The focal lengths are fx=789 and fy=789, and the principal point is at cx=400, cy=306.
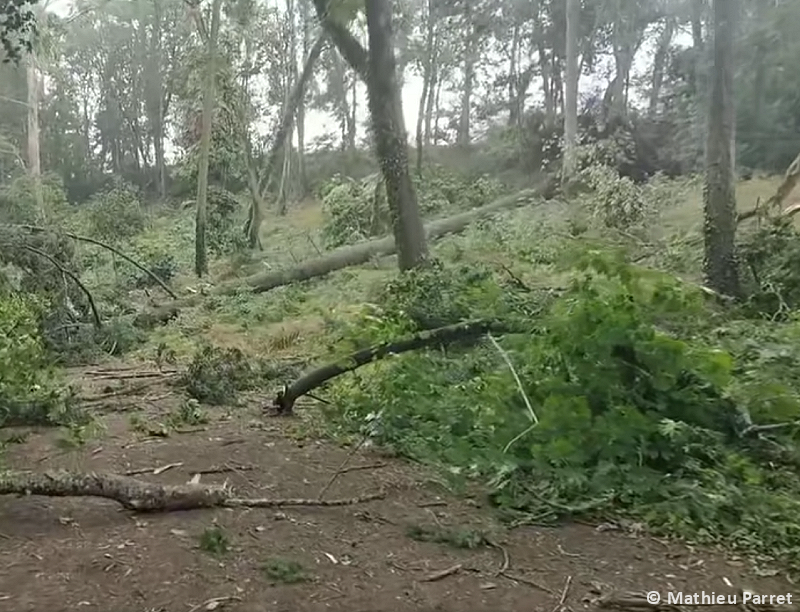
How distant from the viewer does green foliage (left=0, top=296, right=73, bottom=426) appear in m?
4.68

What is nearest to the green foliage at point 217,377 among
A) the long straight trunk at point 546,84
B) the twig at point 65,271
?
the twig at point 65,271

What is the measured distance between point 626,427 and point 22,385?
358 centimetres

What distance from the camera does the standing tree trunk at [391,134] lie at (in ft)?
28.3

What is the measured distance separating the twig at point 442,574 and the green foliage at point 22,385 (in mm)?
2887

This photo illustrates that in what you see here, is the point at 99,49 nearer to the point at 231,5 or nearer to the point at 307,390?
the point at 231,5

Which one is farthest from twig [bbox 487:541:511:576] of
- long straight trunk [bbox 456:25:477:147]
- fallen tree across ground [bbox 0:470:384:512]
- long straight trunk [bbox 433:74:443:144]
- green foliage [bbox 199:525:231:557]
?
long straight trunk [bbox 433:74:443:144]

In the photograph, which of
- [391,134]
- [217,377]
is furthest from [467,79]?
[217,377]

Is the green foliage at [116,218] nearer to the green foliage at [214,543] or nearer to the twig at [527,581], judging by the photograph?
the green foliage at [214,543]

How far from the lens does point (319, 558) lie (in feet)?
9.88

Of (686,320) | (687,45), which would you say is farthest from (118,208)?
(686,320)

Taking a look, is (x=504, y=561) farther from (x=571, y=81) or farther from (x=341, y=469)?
(x=571, y=81)

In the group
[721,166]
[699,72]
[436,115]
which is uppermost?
[436,115]

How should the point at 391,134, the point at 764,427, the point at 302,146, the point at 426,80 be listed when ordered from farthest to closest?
the point at 302,146 < the point at 426,80 < the point at 391,134 < the point at 764,427

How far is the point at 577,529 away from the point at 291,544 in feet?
4.00
